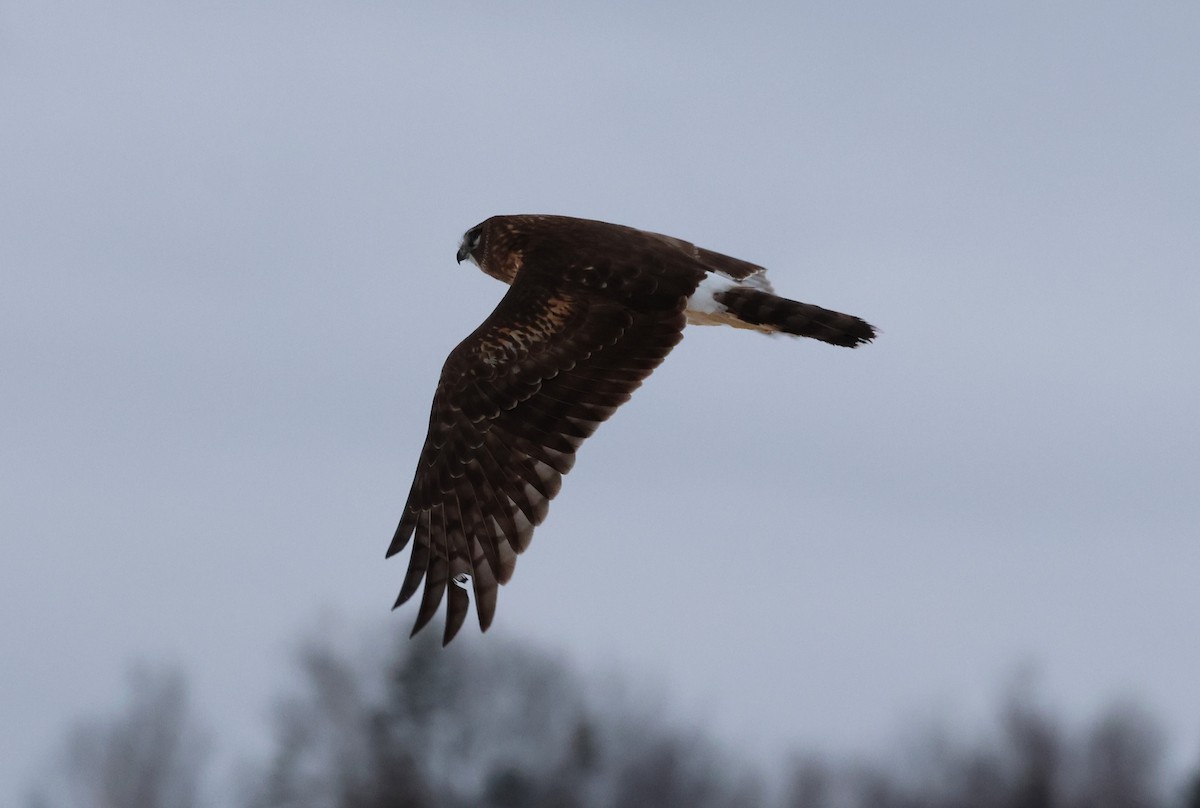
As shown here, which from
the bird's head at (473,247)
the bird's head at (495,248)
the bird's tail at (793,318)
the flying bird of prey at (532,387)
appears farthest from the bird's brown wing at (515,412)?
the bird's head at (473,247)

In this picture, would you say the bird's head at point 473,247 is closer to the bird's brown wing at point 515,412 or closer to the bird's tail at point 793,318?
the bird's brown wing at point 515,412

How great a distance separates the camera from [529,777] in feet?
134

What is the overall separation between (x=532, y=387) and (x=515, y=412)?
0.16 m

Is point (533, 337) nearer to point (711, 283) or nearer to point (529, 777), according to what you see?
point (711, 283)

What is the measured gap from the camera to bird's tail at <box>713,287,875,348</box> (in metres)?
12.1

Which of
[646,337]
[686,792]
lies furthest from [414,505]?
[686,792]

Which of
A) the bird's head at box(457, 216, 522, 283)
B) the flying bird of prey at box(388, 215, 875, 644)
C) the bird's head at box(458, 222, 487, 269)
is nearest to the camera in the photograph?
the flying bird of prey at box(388, 215, 875, 644)

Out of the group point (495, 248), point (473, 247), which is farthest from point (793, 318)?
point (473, 247)

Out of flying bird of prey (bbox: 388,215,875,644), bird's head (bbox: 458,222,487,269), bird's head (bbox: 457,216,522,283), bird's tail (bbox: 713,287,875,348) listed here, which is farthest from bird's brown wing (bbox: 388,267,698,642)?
bird's head (bbox: 458,222,487,269)

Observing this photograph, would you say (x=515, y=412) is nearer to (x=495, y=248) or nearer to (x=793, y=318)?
(x=495, y=248)

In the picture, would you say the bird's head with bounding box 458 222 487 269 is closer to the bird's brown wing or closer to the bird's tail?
the bird's brown wing

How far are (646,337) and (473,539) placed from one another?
138 cm

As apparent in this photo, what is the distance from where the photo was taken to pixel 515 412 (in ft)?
40.1

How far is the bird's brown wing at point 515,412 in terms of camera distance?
39.7 ft
